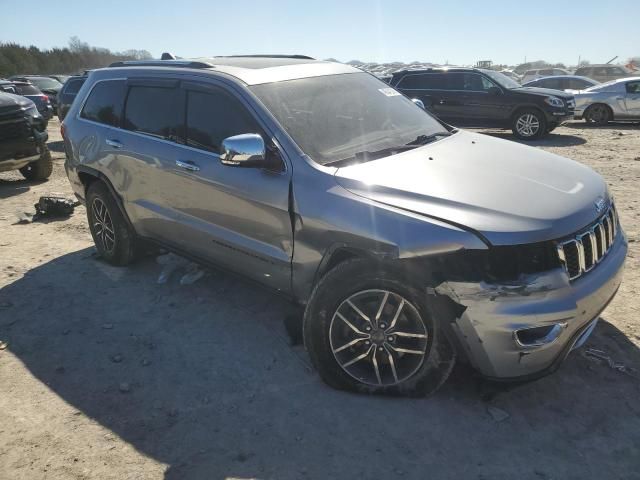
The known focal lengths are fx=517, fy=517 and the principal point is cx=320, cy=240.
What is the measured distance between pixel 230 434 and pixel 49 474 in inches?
35.2

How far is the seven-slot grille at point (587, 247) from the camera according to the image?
254 cm

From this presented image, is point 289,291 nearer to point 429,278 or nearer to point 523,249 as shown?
point 429,278

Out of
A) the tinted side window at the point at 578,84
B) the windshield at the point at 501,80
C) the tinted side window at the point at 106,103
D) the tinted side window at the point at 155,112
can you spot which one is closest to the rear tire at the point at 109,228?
the tinted side window at the point at 106,103

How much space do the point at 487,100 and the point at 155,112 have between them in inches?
392

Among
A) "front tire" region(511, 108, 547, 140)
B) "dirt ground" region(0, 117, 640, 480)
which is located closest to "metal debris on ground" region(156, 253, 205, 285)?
"dirt ground" region(0, 117, 640, 480)

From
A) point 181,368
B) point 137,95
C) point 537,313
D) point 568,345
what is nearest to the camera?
point 537,313

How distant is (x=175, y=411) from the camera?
2.96m

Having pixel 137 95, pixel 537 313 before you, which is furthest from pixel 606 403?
pixel 137 95

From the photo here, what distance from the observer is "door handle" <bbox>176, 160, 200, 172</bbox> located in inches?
143

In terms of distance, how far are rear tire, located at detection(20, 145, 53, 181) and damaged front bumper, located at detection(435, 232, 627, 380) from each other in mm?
8232

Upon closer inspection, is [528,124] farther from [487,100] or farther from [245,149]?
[245,149]

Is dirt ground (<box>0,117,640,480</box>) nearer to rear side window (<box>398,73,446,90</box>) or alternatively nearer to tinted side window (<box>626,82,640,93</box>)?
rear side window (<box>398,73,446,90</box>)

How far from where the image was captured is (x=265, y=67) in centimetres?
376

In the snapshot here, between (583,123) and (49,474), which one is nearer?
(49,474)
